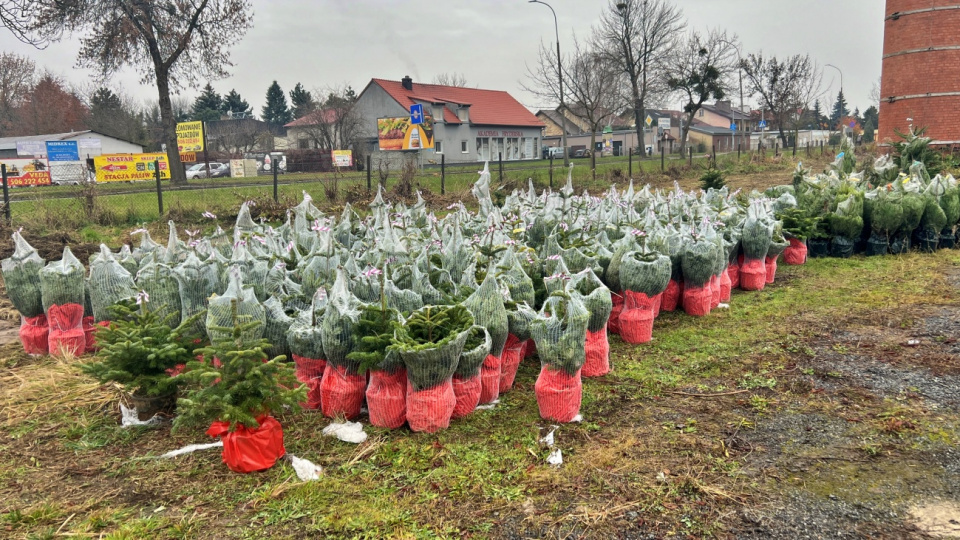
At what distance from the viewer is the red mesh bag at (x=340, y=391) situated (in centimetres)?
353

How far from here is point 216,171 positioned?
36.9 meters

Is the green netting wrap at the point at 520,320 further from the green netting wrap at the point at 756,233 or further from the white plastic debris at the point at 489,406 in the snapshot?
the green netting wrap at the point at 756,233

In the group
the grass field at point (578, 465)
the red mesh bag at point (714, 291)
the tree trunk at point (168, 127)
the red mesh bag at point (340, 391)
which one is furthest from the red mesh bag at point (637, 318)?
the tree trunk at point (168, 127)

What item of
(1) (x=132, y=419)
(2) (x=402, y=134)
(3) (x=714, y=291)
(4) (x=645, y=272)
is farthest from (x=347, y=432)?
(2) (x=402, y=134)

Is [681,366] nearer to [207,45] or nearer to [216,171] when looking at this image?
[207,45]

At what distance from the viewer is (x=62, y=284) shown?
15.0ft

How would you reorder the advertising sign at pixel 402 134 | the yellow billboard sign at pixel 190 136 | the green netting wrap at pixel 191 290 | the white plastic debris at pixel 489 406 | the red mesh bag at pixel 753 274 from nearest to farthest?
the white plastic debris at pixel 489 406 → the green netting wrap at pixel 191 290 → the red mesh bag at pixel 753 274 → the yellow billboard sign at pixel 190 136 → the advertising sign at pixel 402 134

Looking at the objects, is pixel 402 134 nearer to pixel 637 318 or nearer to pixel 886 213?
pixel 886 213

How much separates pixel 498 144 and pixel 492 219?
42.9m

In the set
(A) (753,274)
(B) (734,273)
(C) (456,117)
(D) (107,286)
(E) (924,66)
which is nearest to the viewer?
(D) (107,286)

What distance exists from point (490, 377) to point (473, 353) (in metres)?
0.47

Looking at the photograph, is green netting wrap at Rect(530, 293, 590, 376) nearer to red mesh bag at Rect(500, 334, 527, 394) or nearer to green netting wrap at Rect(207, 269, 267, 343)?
red mesh bag at Rect(500, 334, 527, 394)

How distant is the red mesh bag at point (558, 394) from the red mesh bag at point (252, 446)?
4.90 feet

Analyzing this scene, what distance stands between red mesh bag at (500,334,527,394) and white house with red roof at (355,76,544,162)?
3739 cm
